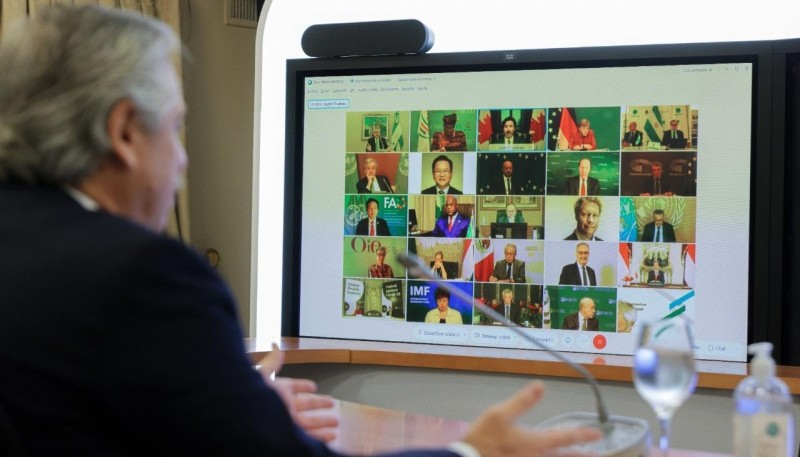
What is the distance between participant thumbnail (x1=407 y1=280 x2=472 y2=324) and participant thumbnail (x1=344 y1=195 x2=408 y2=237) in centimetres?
21

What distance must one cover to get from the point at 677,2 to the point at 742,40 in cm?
26

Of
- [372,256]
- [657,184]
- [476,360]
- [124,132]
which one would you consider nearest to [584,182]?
Result: [657,184]

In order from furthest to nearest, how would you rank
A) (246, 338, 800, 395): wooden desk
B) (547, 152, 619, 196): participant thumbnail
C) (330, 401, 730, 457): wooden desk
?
(547, 152, 619, 196): participant thumbnail → (246, 338, 800, 395): wooden desk → (330, 401, 730, 457): wooden desk

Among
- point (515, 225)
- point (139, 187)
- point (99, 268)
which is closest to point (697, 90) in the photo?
point (515, 225)

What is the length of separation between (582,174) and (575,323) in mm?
506

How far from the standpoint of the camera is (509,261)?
335cm

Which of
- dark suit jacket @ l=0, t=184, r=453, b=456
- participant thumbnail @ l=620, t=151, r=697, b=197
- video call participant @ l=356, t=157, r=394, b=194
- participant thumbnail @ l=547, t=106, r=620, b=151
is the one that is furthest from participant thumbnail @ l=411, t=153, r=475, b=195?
dark suit jacket @ l=0, t=184, r=453, b=456

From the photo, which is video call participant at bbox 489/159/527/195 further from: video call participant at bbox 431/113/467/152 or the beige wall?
the beige wall

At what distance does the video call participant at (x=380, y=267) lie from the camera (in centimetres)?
351

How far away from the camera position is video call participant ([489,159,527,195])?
11.0ft

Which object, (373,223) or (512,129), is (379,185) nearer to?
(373,223)

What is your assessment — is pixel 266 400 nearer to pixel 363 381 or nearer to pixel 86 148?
pixel 86 148

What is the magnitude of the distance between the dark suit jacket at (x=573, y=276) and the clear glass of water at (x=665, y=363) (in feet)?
6.20

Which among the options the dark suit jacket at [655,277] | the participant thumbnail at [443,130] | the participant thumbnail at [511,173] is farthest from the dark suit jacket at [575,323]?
the participant thumbnail at [443,130]
